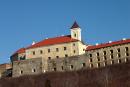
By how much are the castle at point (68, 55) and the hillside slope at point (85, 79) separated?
136 inches

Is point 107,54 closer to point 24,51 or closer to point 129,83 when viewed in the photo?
point 129,83

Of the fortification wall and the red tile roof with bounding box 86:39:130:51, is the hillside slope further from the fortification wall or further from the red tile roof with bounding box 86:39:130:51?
the red tile roof with bounding box 86:39:130:51

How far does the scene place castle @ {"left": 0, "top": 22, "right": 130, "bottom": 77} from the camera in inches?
3858

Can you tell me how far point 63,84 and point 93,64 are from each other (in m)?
8.67

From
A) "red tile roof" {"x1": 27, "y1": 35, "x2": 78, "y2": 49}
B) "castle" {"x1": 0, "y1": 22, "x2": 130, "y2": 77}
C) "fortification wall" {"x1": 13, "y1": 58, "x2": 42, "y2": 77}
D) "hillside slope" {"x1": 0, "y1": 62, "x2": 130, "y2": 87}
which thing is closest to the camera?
"hillside slope" {"x1": 0, "y1": 62, "x2": 130, "y2": 87}

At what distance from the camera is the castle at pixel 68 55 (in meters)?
98.0

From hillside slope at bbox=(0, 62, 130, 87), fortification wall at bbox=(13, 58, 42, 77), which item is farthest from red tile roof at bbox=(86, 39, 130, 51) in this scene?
fortification wall at bbox=(13, 58, 42, 77)

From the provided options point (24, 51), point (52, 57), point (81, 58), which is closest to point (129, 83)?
point (81, 58)

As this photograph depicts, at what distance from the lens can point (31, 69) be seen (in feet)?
342

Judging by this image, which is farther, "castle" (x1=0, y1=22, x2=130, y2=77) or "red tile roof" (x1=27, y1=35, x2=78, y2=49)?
"red tile roof" (x1=27, y1=35, x2=78, y2=49)

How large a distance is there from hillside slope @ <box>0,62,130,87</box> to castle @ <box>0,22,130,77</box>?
3463 mm

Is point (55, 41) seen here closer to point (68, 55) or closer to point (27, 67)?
point (68, 55)

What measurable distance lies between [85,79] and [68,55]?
12.6 meters

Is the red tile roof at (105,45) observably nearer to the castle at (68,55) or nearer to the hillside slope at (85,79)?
the castle at (68,55)
